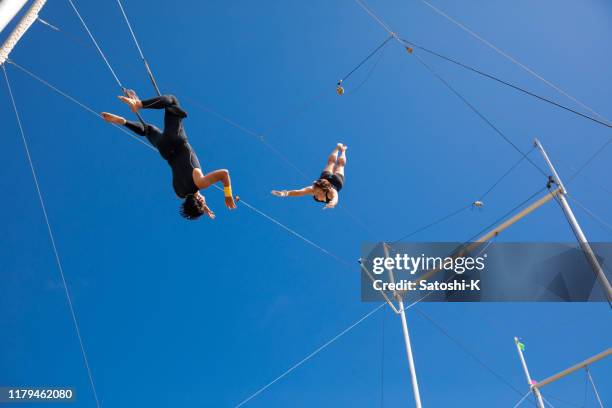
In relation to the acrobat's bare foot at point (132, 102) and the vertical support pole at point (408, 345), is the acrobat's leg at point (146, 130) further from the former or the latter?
the vertical support pole at point (408, 345)

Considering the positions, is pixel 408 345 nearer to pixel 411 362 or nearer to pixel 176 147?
pixel 411 362

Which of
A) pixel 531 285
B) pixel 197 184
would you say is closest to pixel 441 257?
pixel 531 285

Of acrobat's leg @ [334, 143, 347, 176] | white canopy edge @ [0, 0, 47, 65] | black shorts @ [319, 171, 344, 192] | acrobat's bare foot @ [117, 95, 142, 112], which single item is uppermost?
acrobat's leg @ [334, 143, 347, 176]

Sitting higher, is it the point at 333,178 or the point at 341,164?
the point at 341,164

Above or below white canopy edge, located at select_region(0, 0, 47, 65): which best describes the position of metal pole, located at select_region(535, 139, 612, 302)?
below

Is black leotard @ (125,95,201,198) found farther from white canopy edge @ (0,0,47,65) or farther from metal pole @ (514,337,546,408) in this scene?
metal pole @ (514,337,546,408)

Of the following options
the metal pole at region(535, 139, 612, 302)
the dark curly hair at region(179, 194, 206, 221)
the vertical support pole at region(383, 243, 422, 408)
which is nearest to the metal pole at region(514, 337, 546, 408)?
the vertical support pole at region(383, 243, 422, 408)

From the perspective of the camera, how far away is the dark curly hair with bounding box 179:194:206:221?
4945mm

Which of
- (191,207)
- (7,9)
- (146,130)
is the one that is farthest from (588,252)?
(7,9)

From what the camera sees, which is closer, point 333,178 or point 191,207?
point 191,207

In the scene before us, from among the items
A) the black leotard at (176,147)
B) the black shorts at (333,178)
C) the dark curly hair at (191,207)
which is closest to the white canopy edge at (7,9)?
the black leotard at (176,147)

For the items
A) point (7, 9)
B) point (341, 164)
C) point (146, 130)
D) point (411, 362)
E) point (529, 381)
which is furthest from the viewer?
point (529, 381)

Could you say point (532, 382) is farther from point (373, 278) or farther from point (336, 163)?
point (336, 163)

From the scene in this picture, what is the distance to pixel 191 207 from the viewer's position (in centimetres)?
495
